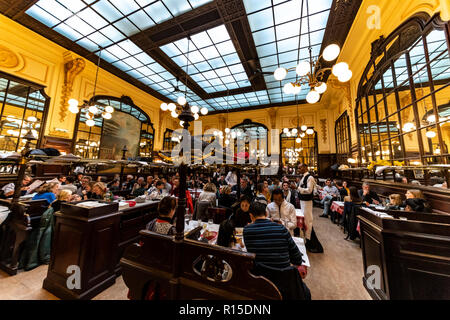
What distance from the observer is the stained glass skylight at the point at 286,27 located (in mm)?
4281

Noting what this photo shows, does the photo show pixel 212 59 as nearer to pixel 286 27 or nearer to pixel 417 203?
pixel 286 27

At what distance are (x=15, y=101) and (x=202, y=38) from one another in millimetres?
6461

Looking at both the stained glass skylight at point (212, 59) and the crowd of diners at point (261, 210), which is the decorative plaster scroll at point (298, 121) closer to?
the stained glass skylight at point (212, 59)

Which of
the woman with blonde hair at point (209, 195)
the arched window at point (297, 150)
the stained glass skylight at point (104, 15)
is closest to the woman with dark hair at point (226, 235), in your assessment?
the woman with blonde hair at point (209, 195)

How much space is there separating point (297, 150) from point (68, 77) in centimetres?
1165

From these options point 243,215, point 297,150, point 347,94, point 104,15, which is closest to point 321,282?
point 243,215

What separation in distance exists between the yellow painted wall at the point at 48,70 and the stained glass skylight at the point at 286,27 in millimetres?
6950

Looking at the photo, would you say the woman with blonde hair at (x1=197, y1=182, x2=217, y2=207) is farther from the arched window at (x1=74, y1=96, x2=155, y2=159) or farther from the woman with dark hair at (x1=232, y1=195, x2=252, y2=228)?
the arched window at (x1=74, y1=96, x2=155, y2=159)

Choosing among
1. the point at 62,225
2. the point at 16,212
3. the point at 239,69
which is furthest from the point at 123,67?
the point at 62,225

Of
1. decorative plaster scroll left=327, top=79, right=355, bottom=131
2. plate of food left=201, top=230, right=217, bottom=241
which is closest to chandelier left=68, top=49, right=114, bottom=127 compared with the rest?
plate of food left=201, top=230, right=217, bottom=241

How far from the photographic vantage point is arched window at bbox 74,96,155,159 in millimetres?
7137

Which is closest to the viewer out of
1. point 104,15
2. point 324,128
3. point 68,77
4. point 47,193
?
point 47,193

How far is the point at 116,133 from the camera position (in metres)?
8.36

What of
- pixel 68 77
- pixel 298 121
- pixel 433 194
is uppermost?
pixel 68 77
